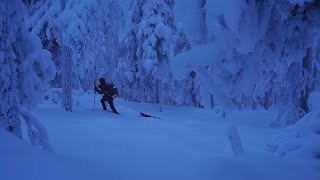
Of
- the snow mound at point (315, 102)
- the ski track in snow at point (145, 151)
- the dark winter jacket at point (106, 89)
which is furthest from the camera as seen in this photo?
the dark winter jacket at point (106, 89)

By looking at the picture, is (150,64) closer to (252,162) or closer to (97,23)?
(97,23)

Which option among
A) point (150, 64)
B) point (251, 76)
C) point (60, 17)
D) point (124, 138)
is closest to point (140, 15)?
point (150, 64)

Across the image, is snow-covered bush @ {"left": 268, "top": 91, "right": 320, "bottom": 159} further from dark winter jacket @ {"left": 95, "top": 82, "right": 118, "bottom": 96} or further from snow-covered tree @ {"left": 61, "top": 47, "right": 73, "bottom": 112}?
snow-covered tree @ {"left": 61, "top": 47, "right": 73, "bottom": 112}

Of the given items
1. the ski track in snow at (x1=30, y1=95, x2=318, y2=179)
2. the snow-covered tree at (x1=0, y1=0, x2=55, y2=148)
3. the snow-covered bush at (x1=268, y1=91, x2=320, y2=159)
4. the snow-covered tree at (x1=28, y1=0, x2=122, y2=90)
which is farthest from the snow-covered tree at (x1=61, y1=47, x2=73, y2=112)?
the snow-covered bush at (x1=268, y1=91, x2=320, y2=159)

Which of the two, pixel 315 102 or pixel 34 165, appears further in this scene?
pixel 315 102

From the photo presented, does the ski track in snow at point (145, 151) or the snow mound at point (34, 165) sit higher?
the snow mound at point (34, 165)

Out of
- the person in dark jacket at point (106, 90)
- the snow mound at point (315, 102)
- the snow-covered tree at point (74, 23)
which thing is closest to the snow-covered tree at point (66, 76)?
the snow-covered tree at point (74, 23)

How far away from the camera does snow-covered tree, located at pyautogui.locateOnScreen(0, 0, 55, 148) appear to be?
4.54 metres

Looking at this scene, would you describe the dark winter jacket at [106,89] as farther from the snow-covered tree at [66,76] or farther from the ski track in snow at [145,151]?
the ski track in snow at [145,151]

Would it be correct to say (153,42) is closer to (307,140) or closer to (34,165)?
(307,140)

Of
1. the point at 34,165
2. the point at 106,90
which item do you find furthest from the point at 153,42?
the point at 34,165

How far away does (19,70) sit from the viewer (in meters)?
5.07

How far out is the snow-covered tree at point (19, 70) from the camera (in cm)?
454

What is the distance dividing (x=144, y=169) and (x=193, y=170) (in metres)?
0.70
